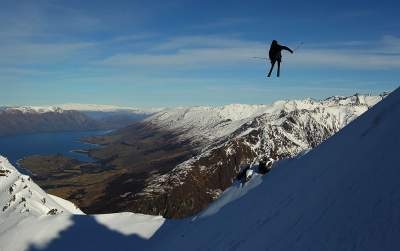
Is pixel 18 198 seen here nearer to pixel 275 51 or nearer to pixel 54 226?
pixel 54 226

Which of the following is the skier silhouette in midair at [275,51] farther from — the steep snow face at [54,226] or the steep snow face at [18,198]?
the steep snow face at [18,198]

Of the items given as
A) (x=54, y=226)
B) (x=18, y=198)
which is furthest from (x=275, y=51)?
(x=18, y=198)

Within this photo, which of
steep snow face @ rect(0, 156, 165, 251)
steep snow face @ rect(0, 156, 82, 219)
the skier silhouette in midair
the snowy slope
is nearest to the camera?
the snowy slope

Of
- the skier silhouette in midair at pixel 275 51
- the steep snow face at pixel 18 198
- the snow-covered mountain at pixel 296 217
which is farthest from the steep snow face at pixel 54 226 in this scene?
the skier silhouette in midair at pixel 275 51

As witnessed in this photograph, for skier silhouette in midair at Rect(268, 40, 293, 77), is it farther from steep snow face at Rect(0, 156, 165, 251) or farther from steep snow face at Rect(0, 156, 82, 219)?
steep snow face at Rect(0, 156, 82, 219)

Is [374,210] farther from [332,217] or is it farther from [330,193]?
[330,193]

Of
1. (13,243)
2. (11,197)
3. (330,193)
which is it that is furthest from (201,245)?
(11,197)

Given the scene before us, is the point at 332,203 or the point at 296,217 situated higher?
the point at 332,203

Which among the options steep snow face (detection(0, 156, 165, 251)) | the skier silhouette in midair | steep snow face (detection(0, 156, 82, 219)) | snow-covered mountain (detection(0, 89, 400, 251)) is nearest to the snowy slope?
snow-covered mountain (detection(0, 89, 400, 251))
